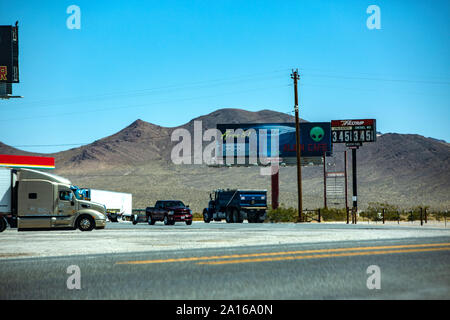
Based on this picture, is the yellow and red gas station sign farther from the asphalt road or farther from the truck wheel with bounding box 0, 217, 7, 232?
the asphalt road

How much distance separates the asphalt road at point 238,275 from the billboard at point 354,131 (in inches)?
1731

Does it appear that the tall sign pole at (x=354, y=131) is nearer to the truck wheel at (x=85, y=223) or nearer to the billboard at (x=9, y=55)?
the billboard at (x=9, y=55)

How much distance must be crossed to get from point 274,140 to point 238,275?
177 feet

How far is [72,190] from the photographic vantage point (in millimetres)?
28766

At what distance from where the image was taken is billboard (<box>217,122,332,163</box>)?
61.7m

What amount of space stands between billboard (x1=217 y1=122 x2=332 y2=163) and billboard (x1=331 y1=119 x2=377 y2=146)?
3560 mm

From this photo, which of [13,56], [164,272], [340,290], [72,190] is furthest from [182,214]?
[340,290]

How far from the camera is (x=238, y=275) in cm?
982

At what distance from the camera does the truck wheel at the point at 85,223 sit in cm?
2868

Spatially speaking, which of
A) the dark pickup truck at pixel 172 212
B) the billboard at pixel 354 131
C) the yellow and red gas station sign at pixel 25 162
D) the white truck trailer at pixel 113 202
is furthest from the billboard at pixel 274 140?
the dark pickup truck at pixel 172 212

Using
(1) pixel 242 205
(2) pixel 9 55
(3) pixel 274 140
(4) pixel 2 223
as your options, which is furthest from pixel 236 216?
(3) pixel 274 140

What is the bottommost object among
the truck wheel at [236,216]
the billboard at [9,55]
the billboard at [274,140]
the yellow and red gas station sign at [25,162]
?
the truck wheel at [236,216]

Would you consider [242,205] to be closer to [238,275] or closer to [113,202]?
[113,202]
